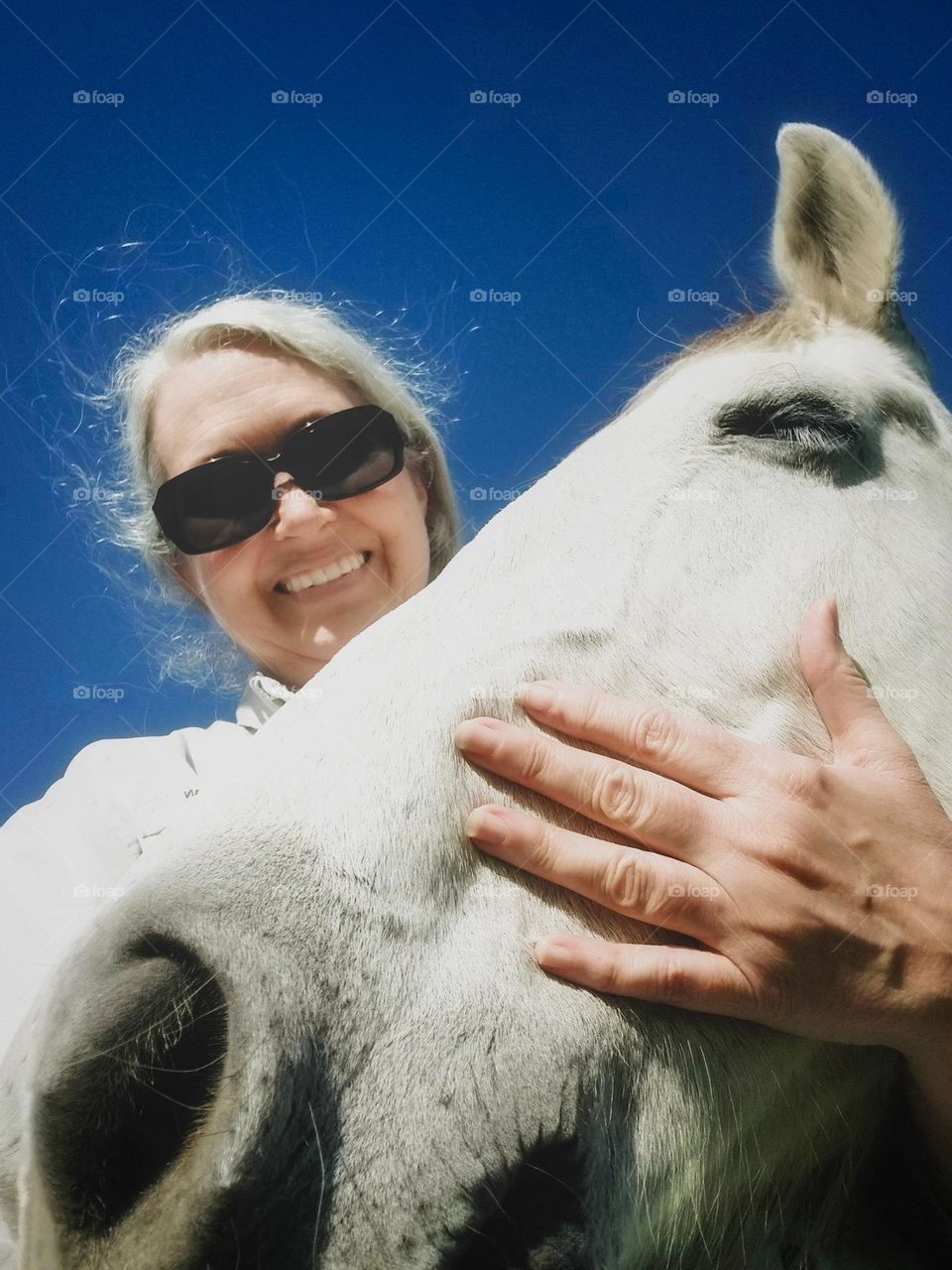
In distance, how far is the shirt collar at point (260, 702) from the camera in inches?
74.4

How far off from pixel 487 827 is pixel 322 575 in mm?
1146

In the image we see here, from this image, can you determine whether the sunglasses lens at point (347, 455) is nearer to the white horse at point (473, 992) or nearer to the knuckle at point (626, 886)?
the white horse at point (473, 992)

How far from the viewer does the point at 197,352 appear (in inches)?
82.3

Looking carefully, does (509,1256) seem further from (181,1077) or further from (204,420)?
(204,420)

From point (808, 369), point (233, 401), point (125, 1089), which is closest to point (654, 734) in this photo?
point (125, 1089)

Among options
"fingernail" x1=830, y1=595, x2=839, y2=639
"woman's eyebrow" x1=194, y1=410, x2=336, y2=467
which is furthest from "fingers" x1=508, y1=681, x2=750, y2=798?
"woman's eyebrow" x1=194, y1=410, x2=336, y2=467

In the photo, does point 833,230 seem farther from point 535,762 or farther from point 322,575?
point 535,762

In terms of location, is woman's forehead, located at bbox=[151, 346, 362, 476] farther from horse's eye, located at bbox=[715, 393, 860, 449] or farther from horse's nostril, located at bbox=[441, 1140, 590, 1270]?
horse's nostril, located at bbox=[441, 1140, 590, 1270]

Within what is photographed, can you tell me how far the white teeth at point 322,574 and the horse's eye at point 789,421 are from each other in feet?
2.95

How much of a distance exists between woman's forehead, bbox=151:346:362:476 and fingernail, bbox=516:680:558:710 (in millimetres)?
1089

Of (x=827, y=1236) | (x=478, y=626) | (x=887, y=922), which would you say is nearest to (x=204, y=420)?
(x=478, y=626)

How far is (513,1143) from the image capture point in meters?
0.87

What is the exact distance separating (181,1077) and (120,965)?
0.12 metres

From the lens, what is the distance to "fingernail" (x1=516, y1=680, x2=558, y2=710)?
105cm
